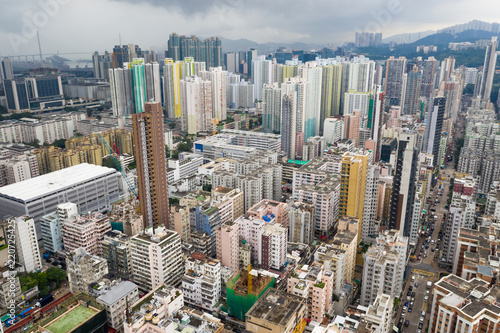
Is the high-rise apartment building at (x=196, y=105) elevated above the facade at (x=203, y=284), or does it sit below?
above

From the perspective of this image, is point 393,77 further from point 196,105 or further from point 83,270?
point 83,270

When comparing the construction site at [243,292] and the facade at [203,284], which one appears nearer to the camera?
the construction site at [243,292]

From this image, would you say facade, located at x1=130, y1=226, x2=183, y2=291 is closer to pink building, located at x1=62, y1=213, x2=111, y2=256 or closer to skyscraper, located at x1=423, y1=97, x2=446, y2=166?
pink building, located at x1=62, y1=213, x2=111, y2=256

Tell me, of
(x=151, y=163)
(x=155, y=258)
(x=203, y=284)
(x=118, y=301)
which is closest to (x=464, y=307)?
(x=203, y=284)

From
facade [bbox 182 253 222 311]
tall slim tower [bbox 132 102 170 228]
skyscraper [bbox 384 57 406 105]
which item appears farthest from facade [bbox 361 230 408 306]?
skyscraper [bbox 384 57 406 105]

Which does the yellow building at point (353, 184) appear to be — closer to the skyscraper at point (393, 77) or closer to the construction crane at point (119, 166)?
the construction crane at point (119, 166)

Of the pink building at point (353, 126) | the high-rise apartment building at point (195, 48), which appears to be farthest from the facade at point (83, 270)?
the high-rise apartment building at point (195, 48)
